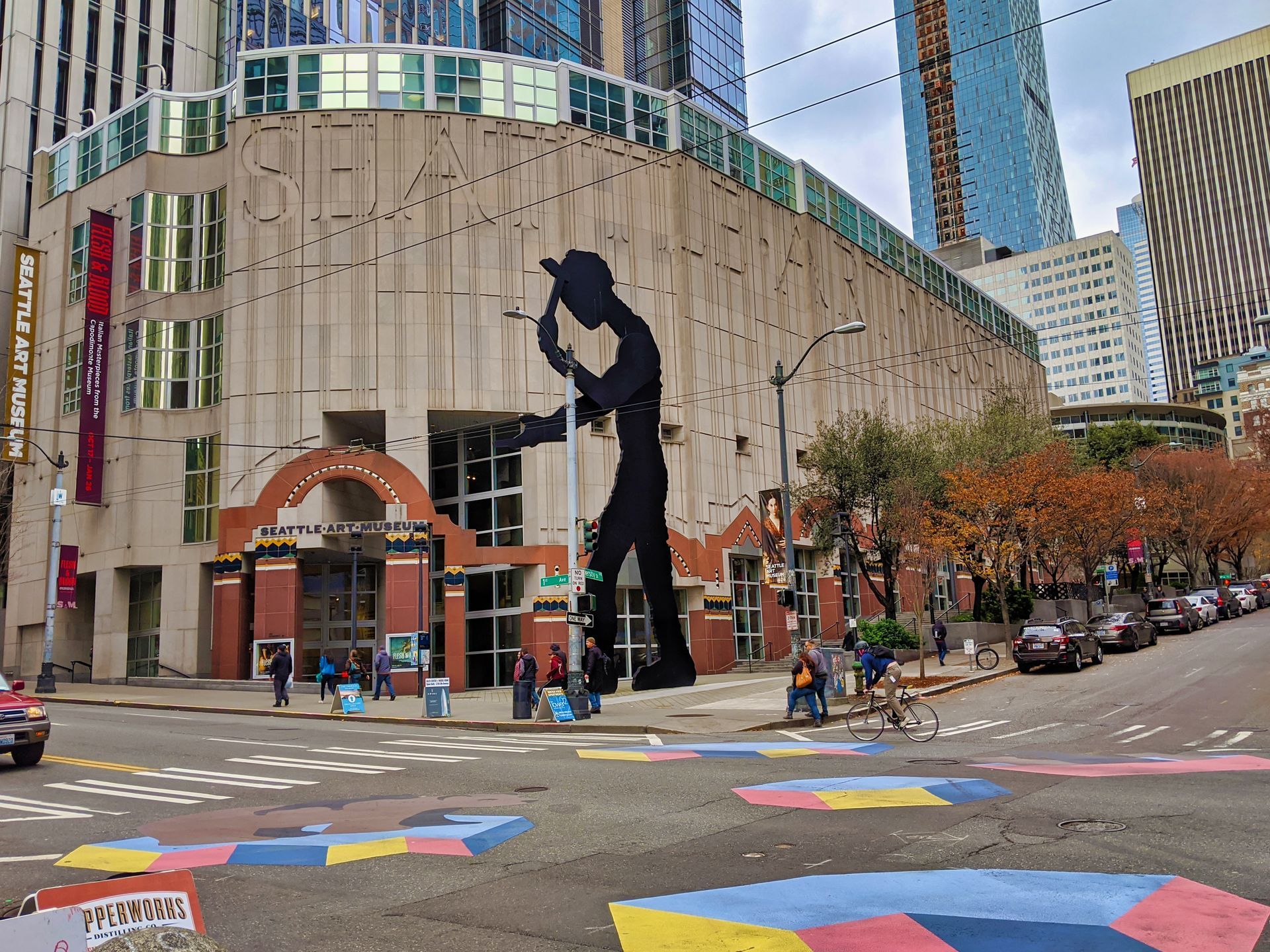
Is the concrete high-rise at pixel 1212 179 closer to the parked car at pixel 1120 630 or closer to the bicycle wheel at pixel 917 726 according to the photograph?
the parked car at pixel 1120 630

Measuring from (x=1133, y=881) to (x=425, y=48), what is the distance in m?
43.8

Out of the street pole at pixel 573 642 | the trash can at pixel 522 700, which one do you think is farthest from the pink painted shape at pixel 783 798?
the trash can at pixel 522 700

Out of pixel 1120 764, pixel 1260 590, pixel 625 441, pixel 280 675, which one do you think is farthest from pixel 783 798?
pixel 1260 590

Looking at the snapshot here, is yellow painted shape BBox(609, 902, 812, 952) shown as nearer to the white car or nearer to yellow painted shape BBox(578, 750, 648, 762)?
yellow painted shape BBox(578, 750, 648, 762)

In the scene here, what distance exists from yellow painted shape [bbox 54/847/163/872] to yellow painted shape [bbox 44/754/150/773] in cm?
684

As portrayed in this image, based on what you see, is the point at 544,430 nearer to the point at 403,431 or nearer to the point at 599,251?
the point at 403,431

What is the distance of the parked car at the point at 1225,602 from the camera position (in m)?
51.5

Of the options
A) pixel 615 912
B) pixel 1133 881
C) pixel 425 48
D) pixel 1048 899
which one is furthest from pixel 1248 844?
pixel 425 48

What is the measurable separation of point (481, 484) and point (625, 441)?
797 cm

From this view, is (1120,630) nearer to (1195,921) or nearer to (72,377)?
(1195,921)

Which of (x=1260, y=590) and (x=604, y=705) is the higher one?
(x=1260, y=590)

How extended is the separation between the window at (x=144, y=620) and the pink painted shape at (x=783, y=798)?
38044mm

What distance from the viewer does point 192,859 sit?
923 centimetres

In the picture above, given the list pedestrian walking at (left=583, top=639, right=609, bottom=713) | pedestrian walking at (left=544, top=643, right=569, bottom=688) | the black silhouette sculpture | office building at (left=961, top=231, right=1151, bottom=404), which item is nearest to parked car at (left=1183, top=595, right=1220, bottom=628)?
the black silhouette sculpture
